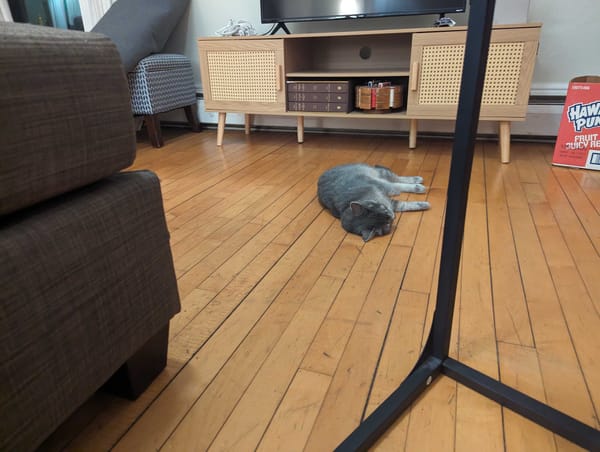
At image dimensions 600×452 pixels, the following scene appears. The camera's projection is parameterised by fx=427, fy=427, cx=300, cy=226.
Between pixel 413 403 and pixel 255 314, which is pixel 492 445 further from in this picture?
pixel 255 314

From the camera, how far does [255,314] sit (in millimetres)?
976

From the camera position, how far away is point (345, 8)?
2.28m

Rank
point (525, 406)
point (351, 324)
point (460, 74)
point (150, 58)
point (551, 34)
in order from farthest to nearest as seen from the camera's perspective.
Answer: point (150, 58), point (551, 34), point (460, 74), point (351, 324), point (525, 406)

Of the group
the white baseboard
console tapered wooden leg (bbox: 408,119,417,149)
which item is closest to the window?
the white baseboard

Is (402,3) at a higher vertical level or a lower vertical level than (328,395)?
higher

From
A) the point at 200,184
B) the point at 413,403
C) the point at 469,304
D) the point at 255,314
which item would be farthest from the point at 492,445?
the point at 200,184

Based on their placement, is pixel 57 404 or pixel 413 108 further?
pixel 413 108

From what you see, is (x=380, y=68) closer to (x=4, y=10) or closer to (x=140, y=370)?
(x=140, y=370)

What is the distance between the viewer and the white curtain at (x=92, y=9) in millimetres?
2791

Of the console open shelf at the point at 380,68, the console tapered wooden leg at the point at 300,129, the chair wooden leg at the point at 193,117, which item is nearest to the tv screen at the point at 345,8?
the console open shelf at the point at 380,68

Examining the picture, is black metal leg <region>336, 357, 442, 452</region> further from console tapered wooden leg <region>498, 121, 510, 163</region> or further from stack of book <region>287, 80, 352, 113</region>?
stack of book <region>287, 80, 352, 113</region>

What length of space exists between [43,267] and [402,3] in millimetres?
2196

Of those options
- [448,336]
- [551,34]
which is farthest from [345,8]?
[448,336]

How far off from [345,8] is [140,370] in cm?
215
